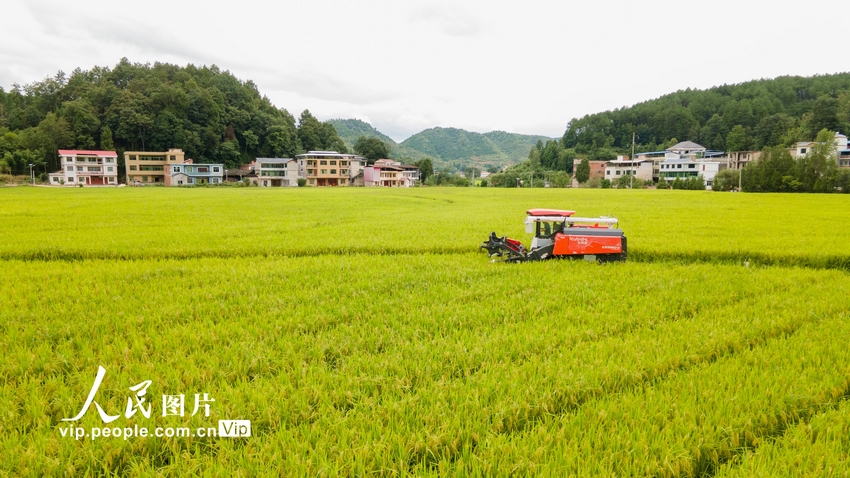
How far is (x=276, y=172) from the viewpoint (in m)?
A: 91.9

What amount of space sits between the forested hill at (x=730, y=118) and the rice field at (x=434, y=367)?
108 metres

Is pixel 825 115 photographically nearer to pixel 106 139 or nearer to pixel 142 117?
pixel 142 117

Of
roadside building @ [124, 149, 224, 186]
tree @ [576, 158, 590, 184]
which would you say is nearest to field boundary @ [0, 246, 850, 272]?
roadside building @ [124, 149, 224, 186]

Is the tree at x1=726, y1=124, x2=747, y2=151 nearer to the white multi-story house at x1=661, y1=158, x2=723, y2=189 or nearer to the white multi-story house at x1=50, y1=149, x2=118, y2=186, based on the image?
the white multi-story house at x1=661, y1=158, x2=723, y2=189

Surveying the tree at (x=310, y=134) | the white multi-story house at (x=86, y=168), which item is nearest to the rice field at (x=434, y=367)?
the white multi-story house at (x=86, y=168)

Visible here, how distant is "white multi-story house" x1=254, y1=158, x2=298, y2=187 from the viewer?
90.4 meters

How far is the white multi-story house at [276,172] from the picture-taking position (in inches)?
3558

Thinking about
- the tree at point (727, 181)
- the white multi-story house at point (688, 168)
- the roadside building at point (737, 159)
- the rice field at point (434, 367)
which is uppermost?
the roadside building at point (737, 159)

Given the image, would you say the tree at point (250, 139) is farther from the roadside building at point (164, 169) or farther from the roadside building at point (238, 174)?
the roadside building at point (164, 169)

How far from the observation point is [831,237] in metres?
11.8

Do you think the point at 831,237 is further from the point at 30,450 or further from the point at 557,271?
the point at 30,450

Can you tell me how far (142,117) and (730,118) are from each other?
140m

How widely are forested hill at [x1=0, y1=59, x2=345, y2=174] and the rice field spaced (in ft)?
305

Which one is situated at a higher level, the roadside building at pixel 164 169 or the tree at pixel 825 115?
the tree at pixel 825 115
